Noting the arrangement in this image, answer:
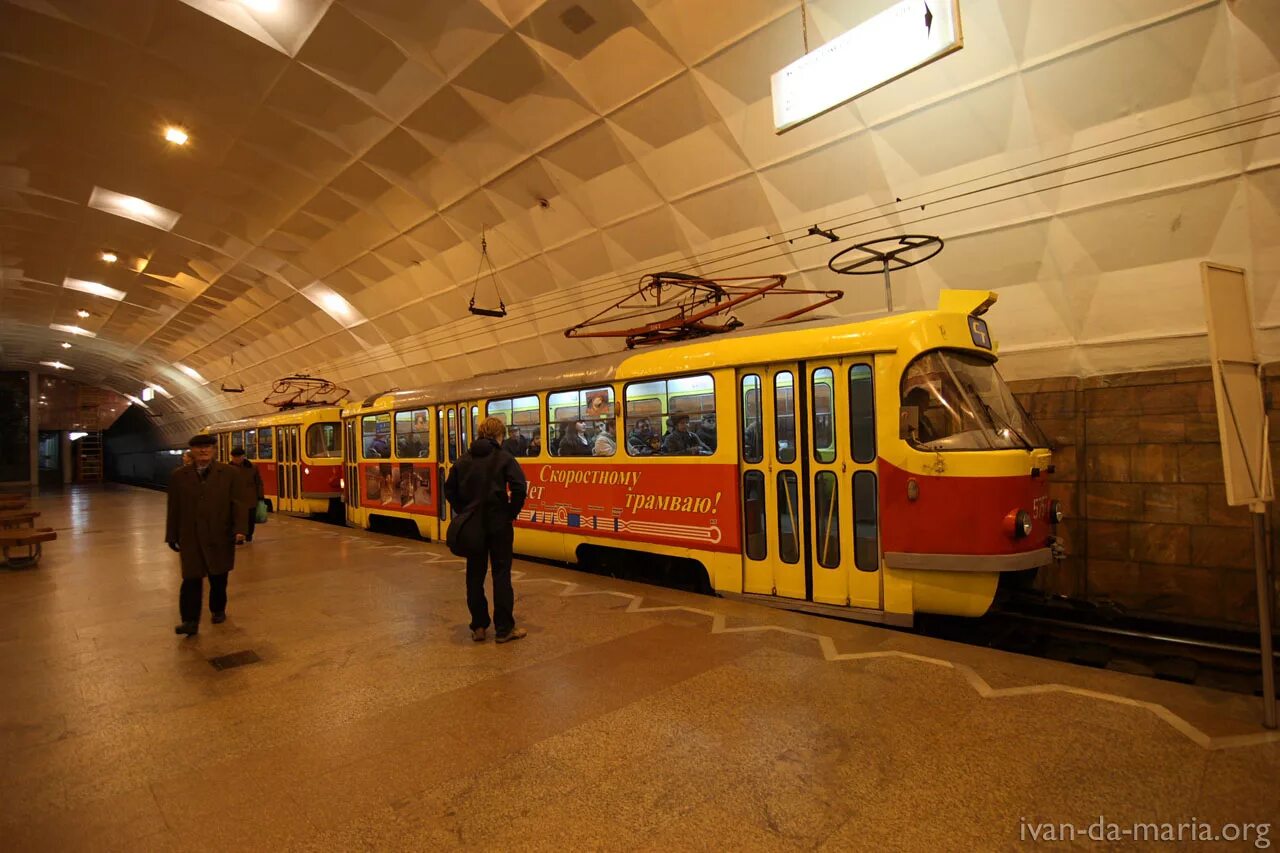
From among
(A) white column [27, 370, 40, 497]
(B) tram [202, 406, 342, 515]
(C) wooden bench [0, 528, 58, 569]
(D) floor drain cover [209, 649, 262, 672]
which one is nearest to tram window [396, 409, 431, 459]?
(B) tram [202, 406, 342, 515]

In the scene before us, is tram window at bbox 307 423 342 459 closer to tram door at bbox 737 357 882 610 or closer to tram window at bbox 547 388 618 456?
tram window at bbox 547 388 618 456

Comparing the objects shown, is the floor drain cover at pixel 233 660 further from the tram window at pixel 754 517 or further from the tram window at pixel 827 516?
the tram window at pixel 827 516

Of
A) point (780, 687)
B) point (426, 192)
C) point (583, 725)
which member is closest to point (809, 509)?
point (780, 687)

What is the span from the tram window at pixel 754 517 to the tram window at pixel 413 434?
20.1ft

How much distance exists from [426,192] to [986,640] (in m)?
12.9

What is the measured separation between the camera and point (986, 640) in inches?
225

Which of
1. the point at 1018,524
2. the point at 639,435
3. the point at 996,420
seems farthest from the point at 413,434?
the point at 1018,524

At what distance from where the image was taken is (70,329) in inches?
1236

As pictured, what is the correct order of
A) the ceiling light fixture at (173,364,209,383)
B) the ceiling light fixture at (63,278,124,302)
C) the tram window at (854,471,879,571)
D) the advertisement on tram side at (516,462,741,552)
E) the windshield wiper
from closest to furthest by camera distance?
the windshield wiper → the tram window at (854,471,879,571) → the advertisement on tram side at (516,462,741,552) → the ceiling light fixture at (63,278,124,302) → the ceiling light fixture at (173,364,209,383)

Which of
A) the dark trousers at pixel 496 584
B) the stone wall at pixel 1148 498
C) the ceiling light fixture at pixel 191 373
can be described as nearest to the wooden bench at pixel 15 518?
the dark trousers at pixel 496 584

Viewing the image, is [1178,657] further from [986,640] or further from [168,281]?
[168,281]

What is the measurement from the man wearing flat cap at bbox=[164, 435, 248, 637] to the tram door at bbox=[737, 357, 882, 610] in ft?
15.8

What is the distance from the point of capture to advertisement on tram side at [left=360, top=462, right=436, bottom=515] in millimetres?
10500

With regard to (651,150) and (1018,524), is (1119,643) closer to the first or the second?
(1018,524)
